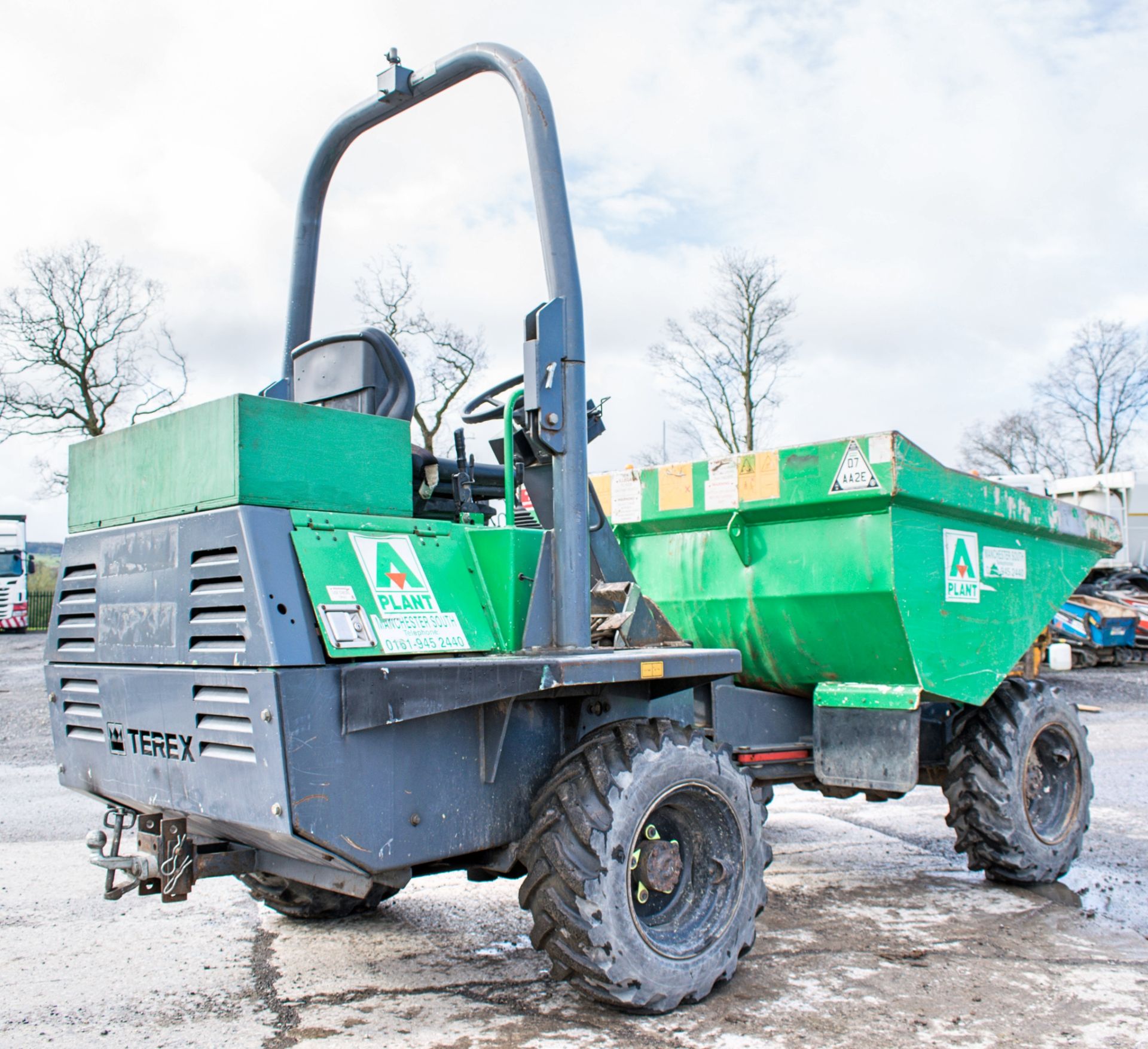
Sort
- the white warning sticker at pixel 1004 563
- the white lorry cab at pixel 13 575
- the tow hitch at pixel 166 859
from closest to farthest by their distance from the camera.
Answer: the tow hitch at pixel 166 859 < the white warning sticker at pixel 1004 563 < the white lorry cab at pixel 13 575

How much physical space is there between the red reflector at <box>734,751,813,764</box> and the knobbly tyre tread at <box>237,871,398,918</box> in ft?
5.19

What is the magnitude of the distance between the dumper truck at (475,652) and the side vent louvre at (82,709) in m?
0.01

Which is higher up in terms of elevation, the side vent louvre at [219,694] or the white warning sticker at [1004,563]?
the white warning sticker at [1004,563]

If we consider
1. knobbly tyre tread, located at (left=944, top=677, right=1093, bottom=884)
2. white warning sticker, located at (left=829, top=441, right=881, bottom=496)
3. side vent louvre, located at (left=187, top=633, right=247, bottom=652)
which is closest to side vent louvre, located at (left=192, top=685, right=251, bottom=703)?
side vent louvre, located at (left=187, top=633, right=247, bottom=652)

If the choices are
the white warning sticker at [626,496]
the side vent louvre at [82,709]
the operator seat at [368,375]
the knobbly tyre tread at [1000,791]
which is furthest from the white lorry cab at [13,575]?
the knobbly tyre tread at [1000,791]

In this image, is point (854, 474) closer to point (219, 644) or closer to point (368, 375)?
point (368, 375)

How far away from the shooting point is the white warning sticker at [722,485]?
201 inches

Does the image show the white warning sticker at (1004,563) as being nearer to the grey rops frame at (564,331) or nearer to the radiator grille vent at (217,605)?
→ the grey rops frame at (564,331)

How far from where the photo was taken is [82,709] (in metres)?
3.72

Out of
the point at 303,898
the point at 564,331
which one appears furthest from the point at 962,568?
the point at 303,898

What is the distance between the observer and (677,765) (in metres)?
3.66

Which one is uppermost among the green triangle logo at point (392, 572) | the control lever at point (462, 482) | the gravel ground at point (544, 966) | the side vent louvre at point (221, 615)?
the control lever at point (462, 482)

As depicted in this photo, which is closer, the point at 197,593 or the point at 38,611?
the point at 197,593

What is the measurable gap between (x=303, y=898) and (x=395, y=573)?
6.54ft
